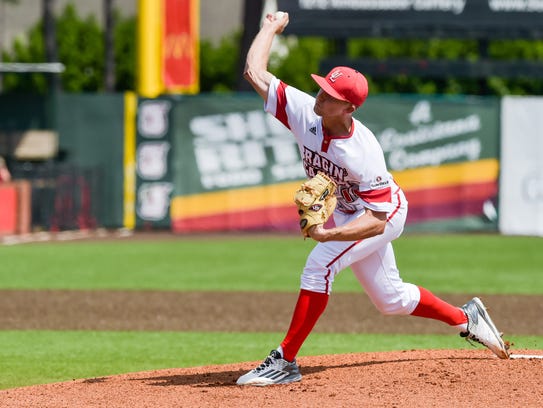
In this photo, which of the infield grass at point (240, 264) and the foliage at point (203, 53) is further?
the foliage at point (203, 53)

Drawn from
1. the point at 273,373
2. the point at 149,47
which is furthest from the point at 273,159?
the point at 273,373

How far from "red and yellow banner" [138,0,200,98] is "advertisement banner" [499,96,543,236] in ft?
20.1

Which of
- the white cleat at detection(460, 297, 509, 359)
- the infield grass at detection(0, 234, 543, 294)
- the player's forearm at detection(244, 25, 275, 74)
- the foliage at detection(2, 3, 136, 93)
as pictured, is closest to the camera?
the player's forearm at detection(244, 25, 275, 74)

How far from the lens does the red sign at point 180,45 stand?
23.0m

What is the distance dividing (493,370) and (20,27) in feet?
133

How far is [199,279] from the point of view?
14.1 meters

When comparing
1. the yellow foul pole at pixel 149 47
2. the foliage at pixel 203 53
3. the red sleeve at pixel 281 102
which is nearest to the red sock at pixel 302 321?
the red sleeve at pixel 281 102

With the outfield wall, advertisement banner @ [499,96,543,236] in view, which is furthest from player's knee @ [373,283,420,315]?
advertisement banner @ [499,96,543,236]

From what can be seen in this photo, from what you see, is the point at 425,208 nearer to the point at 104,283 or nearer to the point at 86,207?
the point at 86,207

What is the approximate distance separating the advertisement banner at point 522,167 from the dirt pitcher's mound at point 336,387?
44.0ft

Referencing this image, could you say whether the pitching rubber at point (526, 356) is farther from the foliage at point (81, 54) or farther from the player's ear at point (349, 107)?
the foliage at point (81, 54)

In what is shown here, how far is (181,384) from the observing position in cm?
703

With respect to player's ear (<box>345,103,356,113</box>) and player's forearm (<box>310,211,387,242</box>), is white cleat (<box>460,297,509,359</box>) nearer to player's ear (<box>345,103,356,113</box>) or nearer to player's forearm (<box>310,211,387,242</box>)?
player's forearm (<box>310,211,387,242</box>)

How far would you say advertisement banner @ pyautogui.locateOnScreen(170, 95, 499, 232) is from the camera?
830 inches
